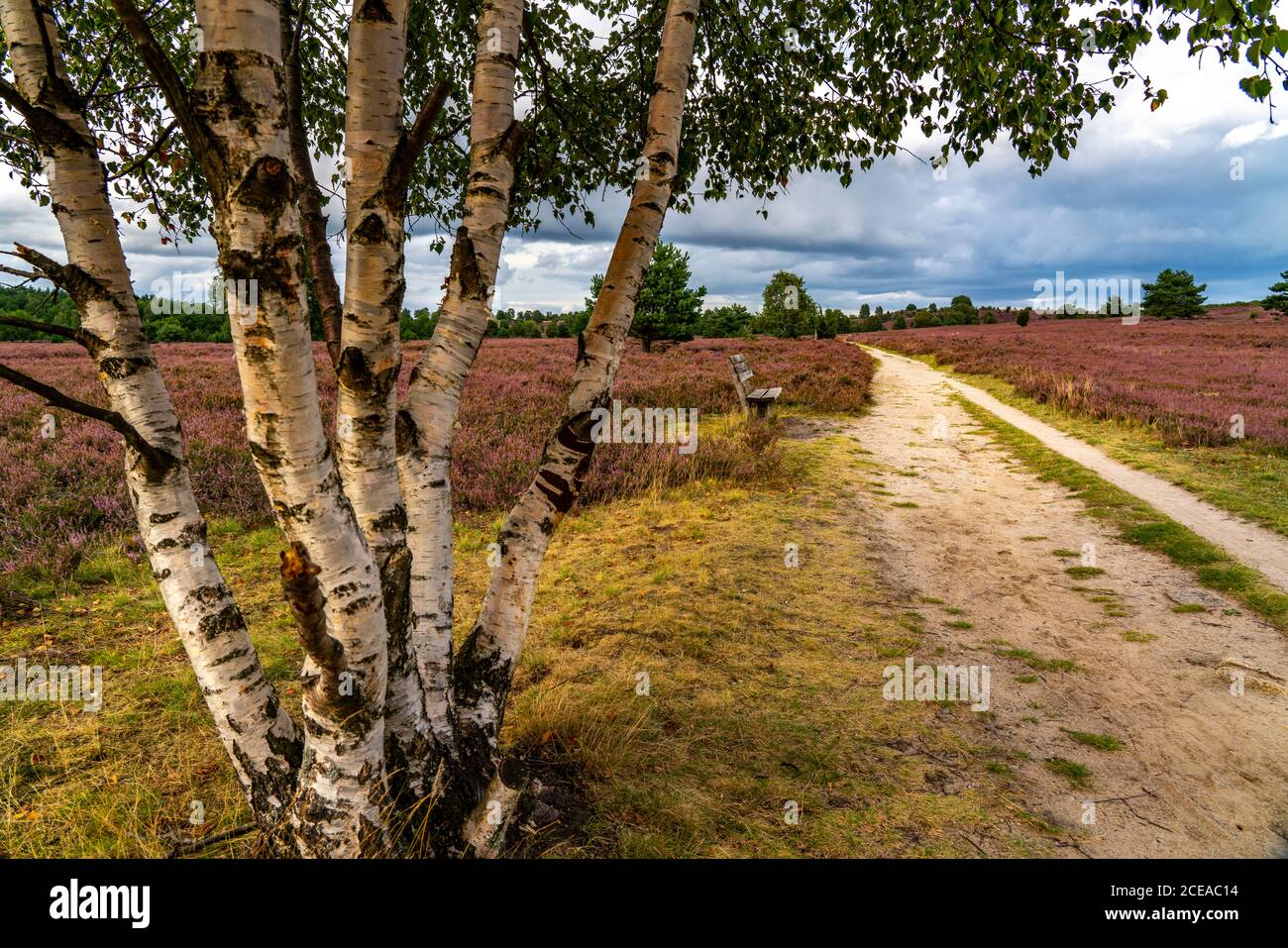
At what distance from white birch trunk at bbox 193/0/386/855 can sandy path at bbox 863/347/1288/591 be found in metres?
7.96

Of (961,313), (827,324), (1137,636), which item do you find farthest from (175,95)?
(961,313)

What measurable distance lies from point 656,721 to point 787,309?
66.1 metres

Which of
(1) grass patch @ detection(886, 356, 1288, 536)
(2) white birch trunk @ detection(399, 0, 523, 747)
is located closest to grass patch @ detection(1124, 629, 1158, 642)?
(1) grass patch @ detection(886, 356, 1288, 536)

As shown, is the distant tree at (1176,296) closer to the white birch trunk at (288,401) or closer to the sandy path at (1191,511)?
the sandy path at (1191,511)

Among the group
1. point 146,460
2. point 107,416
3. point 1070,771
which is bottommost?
point 1070,771

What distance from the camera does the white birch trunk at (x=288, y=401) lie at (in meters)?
1.69

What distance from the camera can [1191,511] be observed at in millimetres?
8094

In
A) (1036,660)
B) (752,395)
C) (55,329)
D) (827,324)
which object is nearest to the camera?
(55,329)

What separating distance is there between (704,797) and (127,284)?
3.57 meters

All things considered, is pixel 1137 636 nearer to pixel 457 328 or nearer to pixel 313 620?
pixel 457 328
